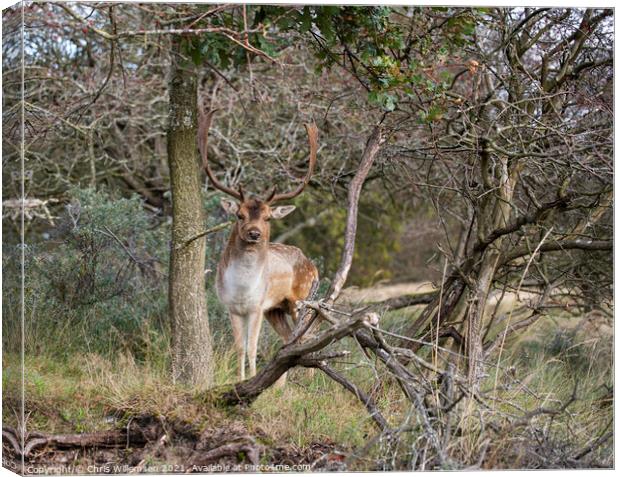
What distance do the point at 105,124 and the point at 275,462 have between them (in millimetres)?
5705

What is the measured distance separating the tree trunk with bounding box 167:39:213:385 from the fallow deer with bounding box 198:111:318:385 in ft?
1.02

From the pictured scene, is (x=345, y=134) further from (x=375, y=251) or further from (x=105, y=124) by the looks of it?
(x=375, y=251)

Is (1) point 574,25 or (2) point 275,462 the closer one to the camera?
(2) point 275,462

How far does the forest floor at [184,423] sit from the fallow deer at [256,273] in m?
1.01

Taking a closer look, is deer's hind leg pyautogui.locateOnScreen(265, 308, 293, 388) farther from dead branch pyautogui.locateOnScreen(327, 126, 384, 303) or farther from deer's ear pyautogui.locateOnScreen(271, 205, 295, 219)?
dead branch pyautogui.locateOnScreen(327, 126, 384, 303)

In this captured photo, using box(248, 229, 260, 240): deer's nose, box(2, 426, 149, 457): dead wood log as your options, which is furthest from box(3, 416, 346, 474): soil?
box(248, 229, 260, 240): deer's nose

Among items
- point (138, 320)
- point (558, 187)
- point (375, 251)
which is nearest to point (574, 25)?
point (558, 187)

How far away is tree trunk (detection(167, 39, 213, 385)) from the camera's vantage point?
21.1ft

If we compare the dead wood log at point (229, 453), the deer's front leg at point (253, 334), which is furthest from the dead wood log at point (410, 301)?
the dead wood log at point (229, 453)

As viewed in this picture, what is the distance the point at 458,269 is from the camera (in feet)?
21.0

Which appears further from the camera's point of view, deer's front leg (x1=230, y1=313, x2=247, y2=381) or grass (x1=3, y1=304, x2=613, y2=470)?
deer's front leg (x1=230, y1=313, x2=247, y2=381)

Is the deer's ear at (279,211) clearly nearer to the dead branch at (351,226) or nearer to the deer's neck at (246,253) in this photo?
the deer's neck at (246,253)

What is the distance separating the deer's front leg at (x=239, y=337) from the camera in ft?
23.6

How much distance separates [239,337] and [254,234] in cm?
87
